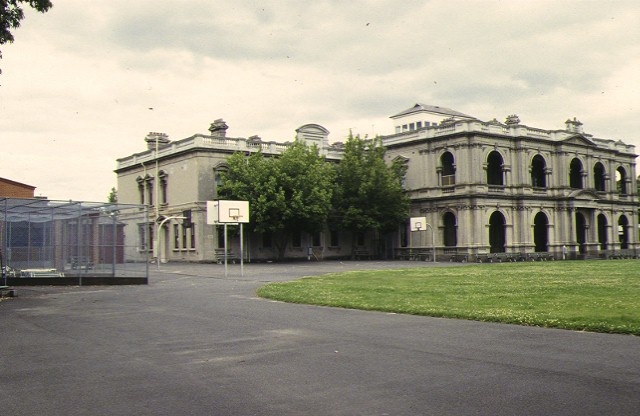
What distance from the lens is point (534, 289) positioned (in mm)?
19594

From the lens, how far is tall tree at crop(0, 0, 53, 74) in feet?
56.9

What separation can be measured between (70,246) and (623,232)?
61.4 meters

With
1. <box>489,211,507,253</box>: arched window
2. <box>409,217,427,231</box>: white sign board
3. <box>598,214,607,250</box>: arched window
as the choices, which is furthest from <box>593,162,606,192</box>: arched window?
<box>409,217,427,231</box>: white sign board

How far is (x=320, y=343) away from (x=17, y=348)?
5215 mm

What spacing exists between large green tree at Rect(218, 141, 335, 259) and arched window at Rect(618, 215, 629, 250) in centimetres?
3643

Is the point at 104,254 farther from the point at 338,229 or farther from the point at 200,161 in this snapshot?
the point at 338,229

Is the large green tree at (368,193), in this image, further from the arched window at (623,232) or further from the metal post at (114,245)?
the metal post at (114,245)

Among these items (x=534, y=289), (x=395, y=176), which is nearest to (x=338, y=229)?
(x=395, y=176)

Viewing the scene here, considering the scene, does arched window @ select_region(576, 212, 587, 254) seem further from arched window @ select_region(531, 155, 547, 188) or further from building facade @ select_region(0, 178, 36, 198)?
building facade @ select_region(0, 178, 36, 198)

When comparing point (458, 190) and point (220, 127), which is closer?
point (458, 190)

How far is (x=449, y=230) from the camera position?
190 ft

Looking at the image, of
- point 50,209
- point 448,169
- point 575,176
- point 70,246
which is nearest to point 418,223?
point 448,169

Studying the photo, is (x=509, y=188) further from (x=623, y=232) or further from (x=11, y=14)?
(x=11, y=14)

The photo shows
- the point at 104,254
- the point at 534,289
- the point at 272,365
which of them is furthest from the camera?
the point at 104,254
